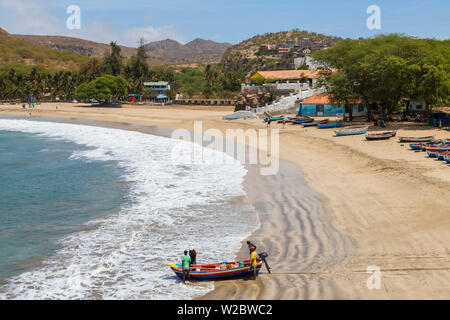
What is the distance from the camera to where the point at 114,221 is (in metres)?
18.6

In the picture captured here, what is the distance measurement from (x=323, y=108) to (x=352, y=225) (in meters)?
36.3

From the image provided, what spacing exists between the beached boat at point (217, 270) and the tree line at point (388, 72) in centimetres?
3017

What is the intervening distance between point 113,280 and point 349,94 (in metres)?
35.2

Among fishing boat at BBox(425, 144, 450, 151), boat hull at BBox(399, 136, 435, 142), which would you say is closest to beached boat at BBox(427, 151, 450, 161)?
fishing boat at BBox(425, 144, 450, 151)

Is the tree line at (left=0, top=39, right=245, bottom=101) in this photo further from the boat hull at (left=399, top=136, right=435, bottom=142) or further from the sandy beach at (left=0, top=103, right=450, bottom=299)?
the sandy beach at (left=0, top=103, right=450, bottom=299)

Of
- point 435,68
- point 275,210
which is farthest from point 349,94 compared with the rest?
point 275,210

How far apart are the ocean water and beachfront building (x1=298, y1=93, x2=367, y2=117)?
20162mm

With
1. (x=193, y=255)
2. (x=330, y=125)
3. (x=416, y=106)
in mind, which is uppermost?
(x=416, y=106)

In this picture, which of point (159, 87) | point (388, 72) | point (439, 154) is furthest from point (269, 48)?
point (439, 154)

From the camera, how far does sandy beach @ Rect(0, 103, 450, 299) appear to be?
38.3 ft

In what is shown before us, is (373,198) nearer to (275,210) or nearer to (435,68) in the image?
(275,210)

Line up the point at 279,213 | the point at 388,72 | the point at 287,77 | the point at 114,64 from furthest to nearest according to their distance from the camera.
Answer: the point at 114,64, the point at 287,77, the point at 388,72, the point at 279,213

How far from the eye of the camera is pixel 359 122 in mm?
44688

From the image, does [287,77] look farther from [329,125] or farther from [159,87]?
[159,87]
